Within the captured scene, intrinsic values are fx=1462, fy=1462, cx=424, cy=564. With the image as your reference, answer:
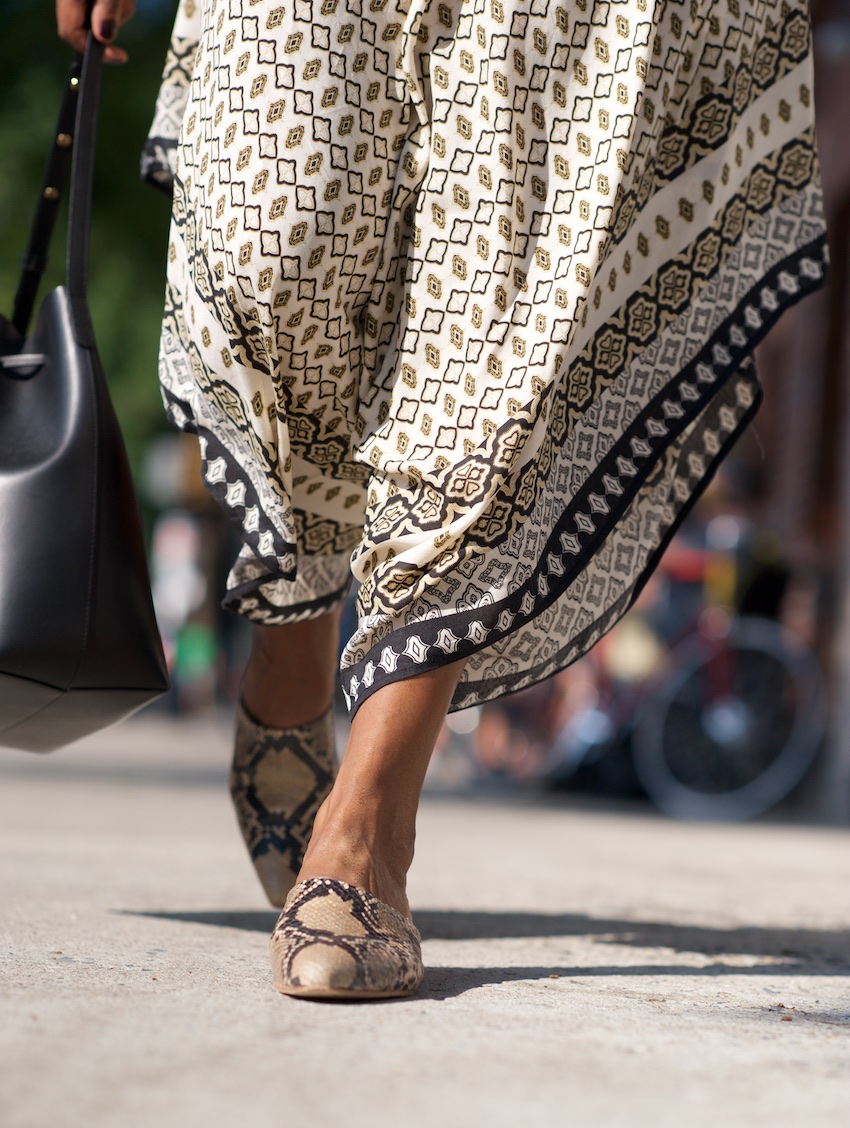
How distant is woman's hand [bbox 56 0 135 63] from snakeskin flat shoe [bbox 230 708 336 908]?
91 cm

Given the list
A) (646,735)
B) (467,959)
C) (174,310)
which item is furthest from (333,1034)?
(646,735)

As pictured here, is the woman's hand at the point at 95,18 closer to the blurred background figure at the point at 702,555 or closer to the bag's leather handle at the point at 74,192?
the bag's leather handle at the point at 74,192

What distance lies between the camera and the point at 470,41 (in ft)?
5.27

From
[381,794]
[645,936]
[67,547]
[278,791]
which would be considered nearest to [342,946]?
[381,794]

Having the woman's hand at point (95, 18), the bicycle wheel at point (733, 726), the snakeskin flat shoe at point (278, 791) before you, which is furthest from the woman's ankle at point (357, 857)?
the bicycle wheel at point (733, 726)

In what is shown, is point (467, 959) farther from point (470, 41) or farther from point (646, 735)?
point (646, 735)

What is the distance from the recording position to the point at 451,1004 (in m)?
1.35

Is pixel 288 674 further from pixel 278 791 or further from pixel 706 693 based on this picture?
pixel 706 693

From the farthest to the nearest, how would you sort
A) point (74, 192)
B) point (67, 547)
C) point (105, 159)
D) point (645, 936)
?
point (105, 159)
point (645, 936)
point (74, 192)
point (67, 547)

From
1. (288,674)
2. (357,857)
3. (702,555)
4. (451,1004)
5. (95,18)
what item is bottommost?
(451,1004)

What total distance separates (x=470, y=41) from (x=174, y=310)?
49 cm

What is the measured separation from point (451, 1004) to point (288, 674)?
0.70 m

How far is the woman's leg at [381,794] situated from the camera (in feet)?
4.76

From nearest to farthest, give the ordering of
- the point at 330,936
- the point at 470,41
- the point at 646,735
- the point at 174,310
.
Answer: the point at 330,936 → the point at 470,41 → the point at 174,310 → the point at 646,735
